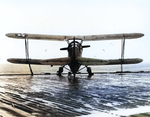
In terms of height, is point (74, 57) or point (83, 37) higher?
point (83, 37)

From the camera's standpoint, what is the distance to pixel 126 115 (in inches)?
213

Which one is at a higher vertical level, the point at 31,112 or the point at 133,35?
the point at 133,35

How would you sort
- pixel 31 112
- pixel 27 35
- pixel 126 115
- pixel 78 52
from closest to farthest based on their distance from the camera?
pixel 126 115 → pixel 31 112 → pixel 78 52 → pixel 27 35

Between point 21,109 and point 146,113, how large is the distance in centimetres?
332

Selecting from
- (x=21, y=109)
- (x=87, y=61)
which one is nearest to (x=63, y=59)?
(x=87, y=61)

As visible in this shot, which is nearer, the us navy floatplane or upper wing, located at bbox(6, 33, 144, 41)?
the us navy floatplane

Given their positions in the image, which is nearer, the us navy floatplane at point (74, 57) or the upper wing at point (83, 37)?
the us navy floatplane at point (74, 57)

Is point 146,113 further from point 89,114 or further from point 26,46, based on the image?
point 26,46

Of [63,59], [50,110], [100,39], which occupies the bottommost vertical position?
[50,110]

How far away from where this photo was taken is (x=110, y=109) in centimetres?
621

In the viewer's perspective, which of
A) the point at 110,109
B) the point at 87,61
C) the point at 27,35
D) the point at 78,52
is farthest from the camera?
the point at 27,35

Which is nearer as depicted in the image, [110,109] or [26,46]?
[110,109]

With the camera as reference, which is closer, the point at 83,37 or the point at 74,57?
the point at 74,57

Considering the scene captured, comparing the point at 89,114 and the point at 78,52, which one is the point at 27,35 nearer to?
the point at 78,52
